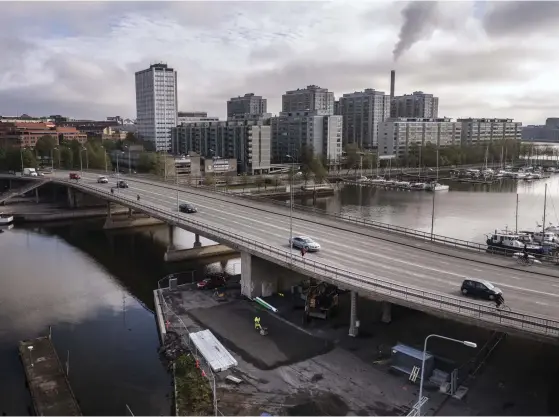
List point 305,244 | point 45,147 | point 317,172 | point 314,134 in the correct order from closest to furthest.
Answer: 1. point 305,244
2. point 317,172
3. point 45,147
4. point 314,134

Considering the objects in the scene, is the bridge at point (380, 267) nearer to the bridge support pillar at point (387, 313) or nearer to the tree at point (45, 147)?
the bridge support pillar at point (387, 313)

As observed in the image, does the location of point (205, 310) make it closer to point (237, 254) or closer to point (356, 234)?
point (356, 234)

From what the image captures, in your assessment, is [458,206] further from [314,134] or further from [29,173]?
[29,173]

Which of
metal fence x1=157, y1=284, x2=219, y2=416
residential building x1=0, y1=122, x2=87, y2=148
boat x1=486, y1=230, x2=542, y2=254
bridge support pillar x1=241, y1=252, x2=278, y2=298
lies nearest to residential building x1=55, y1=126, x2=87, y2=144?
residential building x1=0, y1=122, x2=87, y2=148

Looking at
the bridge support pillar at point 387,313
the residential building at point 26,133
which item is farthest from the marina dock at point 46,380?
the residential building at point 26,133

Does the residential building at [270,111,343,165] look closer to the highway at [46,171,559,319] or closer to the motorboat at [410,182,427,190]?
the motorboat at [410,182,427,190]

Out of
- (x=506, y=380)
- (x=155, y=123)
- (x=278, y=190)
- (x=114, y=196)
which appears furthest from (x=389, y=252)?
(x=155, y=123)

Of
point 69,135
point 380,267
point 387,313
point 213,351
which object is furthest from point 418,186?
point 69,135
